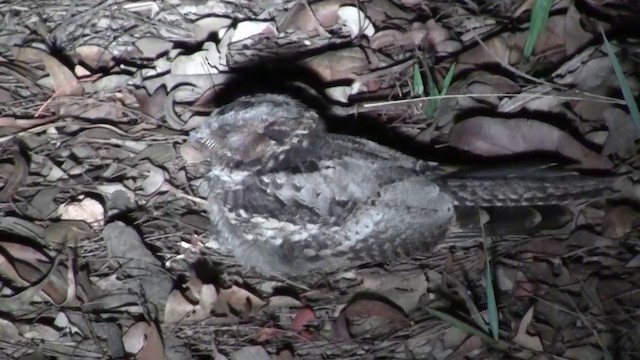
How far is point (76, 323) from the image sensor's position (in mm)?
2980

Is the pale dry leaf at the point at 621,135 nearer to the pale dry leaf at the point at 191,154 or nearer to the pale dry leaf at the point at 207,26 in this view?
the pale dry leaf at the point at 191,154

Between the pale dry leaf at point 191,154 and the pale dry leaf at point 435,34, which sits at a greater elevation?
the pale dry leaf at point 435,34

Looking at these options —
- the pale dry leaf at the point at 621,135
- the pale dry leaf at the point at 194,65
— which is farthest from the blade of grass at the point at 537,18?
the pale dry leaf at the point at 194,65

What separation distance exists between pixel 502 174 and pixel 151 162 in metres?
1.50

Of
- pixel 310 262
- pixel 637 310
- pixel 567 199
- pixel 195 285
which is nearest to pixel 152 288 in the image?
pixel 195 285

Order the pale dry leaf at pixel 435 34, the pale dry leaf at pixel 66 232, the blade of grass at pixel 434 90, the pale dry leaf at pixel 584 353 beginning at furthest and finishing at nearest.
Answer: the pale dry leaf at pixel 435 34
the blade of grass at pixel 434 90
the pale dry leaf at pixel 66 232
the pale dry leaf at pixel 584 353

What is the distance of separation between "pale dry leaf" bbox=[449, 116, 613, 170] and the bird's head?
0.71 metres

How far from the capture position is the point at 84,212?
3289 mm

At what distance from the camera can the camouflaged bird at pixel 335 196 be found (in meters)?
3.02

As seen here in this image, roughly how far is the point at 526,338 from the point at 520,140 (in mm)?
874

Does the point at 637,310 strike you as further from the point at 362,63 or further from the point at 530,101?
the point at 362,63

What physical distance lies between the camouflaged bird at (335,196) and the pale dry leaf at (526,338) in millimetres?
350

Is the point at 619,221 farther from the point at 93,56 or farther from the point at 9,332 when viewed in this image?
the point at 93,56

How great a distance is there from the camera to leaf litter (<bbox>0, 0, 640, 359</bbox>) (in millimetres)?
2953
